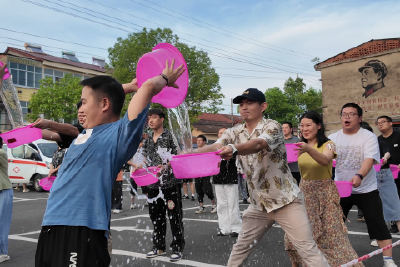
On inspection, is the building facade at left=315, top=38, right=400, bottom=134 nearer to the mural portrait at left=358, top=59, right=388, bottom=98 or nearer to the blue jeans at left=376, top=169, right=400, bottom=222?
the mural portrait at left=358, top=59, right=388, bottom=98

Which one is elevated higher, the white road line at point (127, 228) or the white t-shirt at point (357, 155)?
the white t-shirt at point (357, 155)

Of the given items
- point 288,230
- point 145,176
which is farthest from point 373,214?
point 145,176

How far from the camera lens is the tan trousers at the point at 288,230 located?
3.19 meters

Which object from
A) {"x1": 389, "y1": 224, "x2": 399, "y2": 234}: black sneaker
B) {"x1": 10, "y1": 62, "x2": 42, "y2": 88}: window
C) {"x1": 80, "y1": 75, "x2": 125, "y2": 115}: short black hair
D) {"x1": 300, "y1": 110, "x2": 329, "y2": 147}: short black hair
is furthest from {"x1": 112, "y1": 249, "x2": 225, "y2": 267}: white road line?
{"x1": 10, "y1": 62, "x2": 42, "y2": 88}: window

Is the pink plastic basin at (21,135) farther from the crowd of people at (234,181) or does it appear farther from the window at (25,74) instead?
the window at (25,74)

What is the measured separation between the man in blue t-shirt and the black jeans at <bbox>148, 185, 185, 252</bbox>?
3.10 metres

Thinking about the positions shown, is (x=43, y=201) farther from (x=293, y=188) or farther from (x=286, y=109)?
(x=286, y=109)

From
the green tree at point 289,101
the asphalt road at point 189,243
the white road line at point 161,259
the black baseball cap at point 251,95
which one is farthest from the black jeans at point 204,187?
the green tree at point 289,101

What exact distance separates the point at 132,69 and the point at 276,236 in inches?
944

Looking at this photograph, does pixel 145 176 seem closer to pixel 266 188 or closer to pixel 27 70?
pixel 266 188

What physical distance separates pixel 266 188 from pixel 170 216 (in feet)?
6.97

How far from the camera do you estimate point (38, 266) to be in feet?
6.37

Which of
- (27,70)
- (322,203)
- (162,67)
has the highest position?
(27,70)

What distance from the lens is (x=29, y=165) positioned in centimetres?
1522
